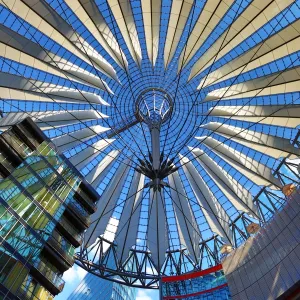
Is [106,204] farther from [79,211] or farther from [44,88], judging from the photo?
[44,88]

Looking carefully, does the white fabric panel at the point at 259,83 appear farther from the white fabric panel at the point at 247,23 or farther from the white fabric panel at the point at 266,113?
the white fabric panel at the point at 247,23

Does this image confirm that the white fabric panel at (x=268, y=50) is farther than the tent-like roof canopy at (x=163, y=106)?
No

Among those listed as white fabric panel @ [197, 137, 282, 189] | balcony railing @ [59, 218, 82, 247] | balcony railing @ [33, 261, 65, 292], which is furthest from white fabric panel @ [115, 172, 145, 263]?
balcony railing @ [33, 261, 65, 292]

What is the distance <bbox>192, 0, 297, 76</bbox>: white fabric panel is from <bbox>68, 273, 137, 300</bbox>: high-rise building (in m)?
41.2

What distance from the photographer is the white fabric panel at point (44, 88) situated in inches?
938

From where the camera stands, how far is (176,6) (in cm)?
2248

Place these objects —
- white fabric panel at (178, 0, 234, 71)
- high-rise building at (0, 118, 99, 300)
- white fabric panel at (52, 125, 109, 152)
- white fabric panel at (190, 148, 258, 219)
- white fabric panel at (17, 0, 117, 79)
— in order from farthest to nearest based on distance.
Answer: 1. white fabric panel at (190, 148, 258, 219)
2. white fabric panel at (52, 125, 109, 152)
3. white fabric panel at (178, 0, 234, 71)
4. white fabric panel at (17, 0, 117, 79)
5. high-rise building at (0, 118, 99, 300)

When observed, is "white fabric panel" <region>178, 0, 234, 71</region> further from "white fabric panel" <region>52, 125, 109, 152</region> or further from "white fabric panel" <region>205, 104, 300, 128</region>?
"white fabric panel" <region>52, 125, 109, 152</region>

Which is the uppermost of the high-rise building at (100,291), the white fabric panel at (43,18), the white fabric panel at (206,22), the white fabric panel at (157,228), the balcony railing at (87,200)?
the high-rise building at (100,291)

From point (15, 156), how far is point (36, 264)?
278 inches

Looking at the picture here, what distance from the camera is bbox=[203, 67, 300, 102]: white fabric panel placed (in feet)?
76.1

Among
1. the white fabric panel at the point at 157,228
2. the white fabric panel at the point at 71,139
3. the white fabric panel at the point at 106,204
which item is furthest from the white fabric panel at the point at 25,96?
the white fabric panel at the point at 157,228

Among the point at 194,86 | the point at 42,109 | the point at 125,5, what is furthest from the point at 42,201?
the point at 194,86

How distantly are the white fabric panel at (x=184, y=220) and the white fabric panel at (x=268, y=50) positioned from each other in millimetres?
→ 10041
